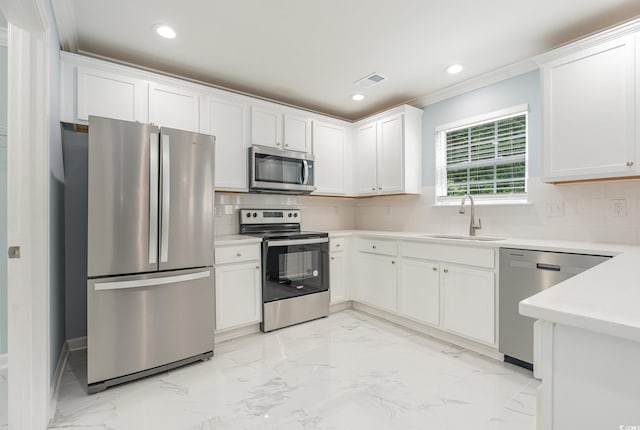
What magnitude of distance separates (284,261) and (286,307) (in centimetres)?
46

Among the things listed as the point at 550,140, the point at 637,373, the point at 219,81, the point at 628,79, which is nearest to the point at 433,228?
the point at 550,140

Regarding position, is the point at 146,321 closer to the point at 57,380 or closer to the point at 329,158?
the point at 57,380

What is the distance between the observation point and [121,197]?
6.77ft

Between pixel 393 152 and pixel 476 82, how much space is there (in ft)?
3.42

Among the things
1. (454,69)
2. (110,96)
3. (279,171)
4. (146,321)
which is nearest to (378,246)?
(279,171)

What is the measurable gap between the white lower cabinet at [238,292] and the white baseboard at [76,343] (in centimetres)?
113

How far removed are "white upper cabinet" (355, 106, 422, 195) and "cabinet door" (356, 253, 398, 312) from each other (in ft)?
2.68

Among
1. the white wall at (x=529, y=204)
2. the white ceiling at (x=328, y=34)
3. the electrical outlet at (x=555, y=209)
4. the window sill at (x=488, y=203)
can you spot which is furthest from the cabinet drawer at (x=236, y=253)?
the electrical outlet at (x=555, y=209)

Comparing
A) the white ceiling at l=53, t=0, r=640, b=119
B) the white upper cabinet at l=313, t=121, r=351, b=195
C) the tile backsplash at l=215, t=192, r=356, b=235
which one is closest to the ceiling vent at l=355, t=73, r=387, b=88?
the white ceiling at l=53, t=0, r=640, b=119

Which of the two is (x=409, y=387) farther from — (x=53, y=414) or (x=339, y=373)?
(x=53, y=414)

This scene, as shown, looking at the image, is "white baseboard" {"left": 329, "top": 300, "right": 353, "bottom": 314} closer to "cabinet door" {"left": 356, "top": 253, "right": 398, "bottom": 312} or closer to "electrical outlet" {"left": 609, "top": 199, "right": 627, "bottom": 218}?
"cabinet door" {"left": 356, "top": 253, "right": 398, "bottom": 312}

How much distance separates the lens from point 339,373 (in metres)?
2.24

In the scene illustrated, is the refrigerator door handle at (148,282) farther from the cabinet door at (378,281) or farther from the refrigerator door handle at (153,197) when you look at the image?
the cabinet door at (378,281)

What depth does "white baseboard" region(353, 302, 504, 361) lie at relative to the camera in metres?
2.49
